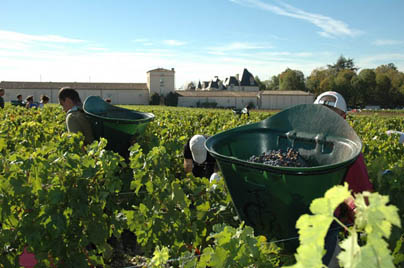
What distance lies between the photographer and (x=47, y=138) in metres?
5.91

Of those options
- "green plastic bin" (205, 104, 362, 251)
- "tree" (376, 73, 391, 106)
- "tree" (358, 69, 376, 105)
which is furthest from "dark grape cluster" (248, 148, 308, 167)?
"tree" (376, 73, 391, 106)

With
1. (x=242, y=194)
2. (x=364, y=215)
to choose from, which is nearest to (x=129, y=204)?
(x=242, y=194)

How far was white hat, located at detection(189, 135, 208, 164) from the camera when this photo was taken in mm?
3713

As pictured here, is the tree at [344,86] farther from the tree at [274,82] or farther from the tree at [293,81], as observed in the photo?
the tree at [274,82]

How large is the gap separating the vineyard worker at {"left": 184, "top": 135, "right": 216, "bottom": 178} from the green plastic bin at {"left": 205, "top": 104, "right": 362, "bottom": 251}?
1.24 meters

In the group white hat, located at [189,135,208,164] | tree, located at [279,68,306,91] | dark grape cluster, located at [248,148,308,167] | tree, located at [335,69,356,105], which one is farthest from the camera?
tree, located at [279,68,306,91]

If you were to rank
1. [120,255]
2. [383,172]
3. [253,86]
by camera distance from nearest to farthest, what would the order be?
[383,172]
[120,255]
[253,86]

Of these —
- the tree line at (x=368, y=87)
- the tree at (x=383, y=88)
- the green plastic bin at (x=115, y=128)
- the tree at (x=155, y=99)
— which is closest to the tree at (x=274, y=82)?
the tree line at (x=368, y=87)

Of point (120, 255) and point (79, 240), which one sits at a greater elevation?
point (79, 240)

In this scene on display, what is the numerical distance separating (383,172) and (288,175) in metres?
1.56

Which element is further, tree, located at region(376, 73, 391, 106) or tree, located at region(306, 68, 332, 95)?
tree, located at region(306, 68, 332, 95)

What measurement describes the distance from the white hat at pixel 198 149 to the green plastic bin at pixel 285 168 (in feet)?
4.00

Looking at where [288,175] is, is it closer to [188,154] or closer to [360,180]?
[360,180]

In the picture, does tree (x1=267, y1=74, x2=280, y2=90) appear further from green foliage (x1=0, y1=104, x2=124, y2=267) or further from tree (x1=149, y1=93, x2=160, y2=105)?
green foliage (x1=0, y1=104, x2=124, y2=267)
